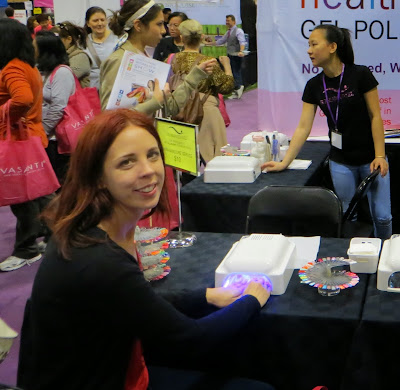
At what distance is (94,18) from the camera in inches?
223

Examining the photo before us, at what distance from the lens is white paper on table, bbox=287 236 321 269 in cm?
214

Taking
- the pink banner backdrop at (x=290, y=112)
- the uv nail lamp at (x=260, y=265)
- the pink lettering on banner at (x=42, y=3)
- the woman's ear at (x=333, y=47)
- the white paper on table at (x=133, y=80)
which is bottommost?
the uv nail lamp at (x=260, y=265)

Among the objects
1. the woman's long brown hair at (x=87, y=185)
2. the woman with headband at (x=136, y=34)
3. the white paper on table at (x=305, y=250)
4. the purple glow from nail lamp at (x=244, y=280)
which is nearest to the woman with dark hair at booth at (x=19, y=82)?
the woman with headband at (x=136, y=34)

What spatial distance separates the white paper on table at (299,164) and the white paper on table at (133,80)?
931mm

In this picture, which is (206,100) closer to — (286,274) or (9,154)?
(9,154)

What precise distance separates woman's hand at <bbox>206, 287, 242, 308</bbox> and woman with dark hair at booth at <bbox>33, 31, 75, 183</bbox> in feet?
8.77

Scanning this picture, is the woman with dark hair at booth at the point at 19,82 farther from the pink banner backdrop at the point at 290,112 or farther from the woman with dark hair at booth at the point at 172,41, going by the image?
the woman with dark hair at booth at the point at 172,41

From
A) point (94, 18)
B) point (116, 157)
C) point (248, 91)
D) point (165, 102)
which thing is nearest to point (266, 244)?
point (116, 157)

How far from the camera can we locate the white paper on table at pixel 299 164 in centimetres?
373

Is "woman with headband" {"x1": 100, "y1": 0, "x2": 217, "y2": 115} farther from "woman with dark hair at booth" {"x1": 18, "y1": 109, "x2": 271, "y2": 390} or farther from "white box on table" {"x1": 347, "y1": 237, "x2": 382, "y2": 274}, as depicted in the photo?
"woman with dark hair at booth" {"x1": 18, "y1": 109, "x2": 271, "y2": 390}

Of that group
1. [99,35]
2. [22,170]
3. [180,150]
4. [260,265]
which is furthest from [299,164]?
[99,35]

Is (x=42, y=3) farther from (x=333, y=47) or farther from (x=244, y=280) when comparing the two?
(x=244, y=280)

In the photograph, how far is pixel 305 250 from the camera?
2229 mm

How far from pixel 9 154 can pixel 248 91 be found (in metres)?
9.34
